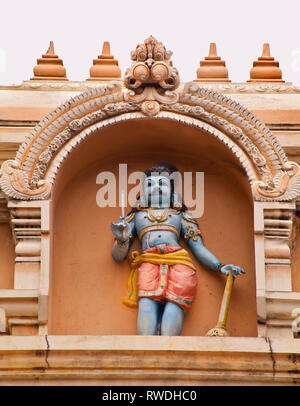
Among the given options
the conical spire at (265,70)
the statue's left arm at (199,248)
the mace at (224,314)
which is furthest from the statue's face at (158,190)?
the conical spire at (265,70)

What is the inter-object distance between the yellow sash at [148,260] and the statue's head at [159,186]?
533 millimetres

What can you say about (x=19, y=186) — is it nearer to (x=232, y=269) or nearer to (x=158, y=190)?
(x=158, y=190)

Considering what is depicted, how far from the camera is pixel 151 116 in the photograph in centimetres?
1265

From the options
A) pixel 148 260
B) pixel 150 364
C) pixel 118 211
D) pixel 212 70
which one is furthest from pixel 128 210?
pixel 150 364

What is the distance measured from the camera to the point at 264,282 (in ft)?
39.1

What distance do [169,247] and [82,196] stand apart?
44.3 inches

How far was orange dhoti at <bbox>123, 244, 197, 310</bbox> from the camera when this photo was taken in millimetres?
12180

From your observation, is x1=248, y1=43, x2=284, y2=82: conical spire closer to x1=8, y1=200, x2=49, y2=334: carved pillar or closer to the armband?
the armband

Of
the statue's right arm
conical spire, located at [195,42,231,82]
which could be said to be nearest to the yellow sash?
the statue's right arm

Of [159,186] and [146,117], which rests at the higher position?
[146,117]

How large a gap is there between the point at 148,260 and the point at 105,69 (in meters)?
2.32

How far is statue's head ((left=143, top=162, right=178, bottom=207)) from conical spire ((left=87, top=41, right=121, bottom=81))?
47.1 inches

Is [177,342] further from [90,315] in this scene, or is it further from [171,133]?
[171,133]

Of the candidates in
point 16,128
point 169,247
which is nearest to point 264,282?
point 169,247
